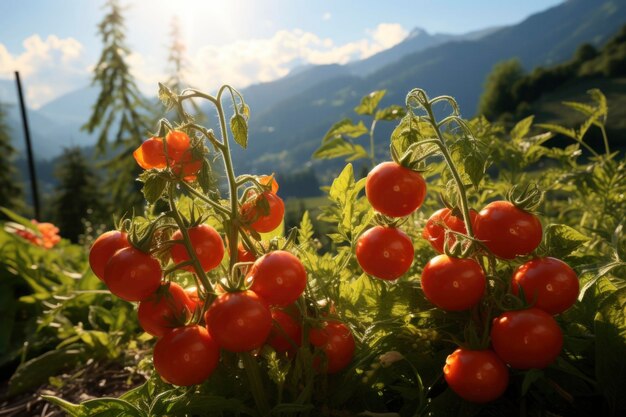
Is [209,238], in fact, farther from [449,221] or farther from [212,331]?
[449,221]

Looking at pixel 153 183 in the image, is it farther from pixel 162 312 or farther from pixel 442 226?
pixel 442 226

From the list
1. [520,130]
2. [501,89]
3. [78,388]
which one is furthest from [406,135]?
[501,89]

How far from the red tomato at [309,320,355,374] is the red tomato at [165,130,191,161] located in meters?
0.47

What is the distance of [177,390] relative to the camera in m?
1.11

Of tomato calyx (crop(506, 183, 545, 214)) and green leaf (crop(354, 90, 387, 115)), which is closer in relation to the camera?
tomato calyx (crop(506, 183, 545, 214))

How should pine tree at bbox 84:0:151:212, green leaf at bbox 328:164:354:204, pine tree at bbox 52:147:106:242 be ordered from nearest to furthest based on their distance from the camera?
green leaf at bbox 328:164:354:204
pine tree at bbox 84:0:151:212
pine tree at bbox 52:147:106:242

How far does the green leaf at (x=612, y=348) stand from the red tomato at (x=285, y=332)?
2.08 feet

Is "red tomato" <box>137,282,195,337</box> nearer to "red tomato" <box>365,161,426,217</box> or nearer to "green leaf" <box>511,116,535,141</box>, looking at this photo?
"red tomato" <box>365,161,426,217</box>

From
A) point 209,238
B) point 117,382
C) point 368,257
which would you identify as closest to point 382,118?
point 368,257

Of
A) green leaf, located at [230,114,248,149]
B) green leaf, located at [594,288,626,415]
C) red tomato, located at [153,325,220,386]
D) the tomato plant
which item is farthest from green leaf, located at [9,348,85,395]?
green leaf, located at [594,288,626,415]

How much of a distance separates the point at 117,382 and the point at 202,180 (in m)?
1.43

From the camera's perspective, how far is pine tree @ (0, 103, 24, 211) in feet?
123

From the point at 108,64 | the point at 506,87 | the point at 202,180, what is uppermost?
the point at 108,64

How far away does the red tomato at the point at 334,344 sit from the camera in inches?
42.8
